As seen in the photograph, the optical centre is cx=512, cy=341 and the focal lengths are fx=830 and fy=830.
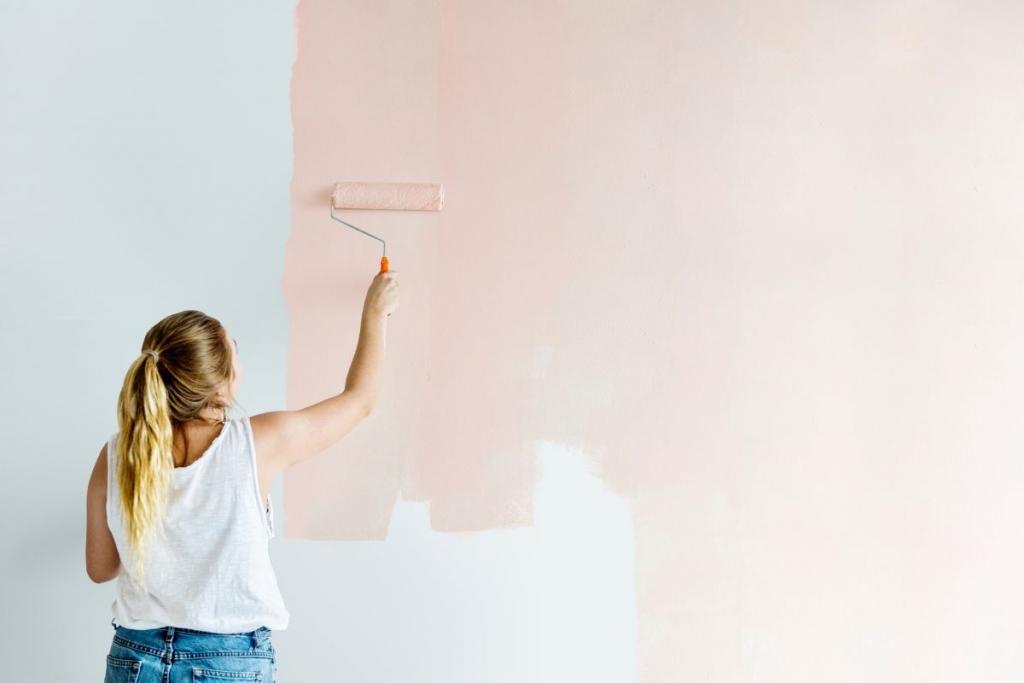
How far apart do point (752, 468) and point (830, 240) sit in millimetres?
485

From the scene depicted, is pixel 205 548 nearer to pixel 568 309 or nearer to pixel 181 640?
pixel 181 640

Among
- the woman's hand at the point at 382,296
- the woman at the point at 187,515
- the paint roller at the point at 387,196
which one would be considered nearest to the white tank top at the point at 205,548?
the woman at the point at 187,515

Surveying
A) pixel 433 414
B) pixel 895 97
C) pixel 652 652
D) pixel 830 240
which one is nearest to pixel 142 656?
pixel 433 414

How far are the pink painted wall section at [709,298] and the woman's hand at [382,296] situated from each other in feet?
0.32

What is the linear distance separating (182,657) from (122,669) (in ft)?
0.35

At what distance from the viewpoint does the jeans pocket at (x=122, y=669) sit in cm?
124

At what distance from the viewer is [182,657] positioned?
123 cm

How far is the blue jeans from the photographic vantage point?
123 centimetres

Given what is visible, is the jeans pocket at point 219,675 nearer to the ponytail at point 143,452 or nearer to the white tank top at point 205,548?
the white tank top at point 205,548

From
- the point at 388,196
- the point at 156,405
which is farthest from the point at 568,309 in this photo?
the point at 156,405

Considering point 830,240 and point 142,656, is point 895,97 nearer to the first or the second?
point 830,240

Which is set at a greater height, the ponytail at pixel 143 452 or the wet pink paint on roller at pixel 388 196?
the wet pink paint on roller at pixel 388 196

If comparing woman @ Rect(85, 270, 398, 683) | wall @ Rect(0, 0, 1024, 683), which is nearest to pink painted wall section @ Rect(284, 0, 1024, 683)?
wall @ Rect(0, 0, 1024, 683)

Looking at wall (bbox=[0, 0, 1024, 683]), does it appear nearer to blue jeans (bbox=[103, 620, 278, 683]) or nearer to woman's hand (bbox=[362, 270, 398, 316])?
woman's hand (bbox=[362, 270, 398, 316])
